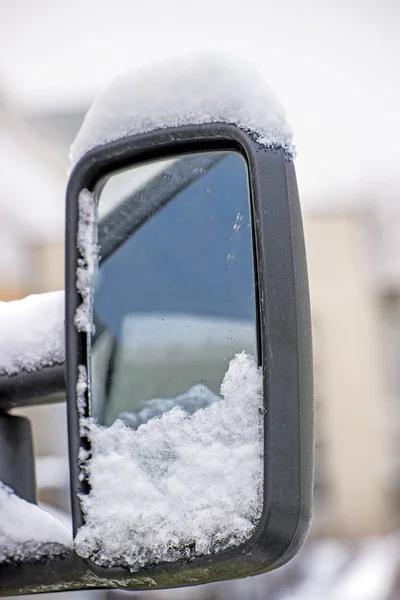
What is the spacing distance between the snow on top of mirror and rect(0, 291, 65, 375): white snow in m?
0.17

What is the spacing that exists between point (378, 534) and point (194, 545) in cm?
1496

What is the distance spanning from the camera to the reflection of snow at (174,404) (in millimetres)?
572

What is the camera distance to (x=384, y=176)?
46.6 feet

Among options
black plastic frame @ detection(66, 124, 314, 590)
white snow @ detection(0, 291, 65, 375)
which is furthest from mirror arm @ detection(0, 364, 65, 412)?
black plastic frame @ detection(66, 124, 314, 590)

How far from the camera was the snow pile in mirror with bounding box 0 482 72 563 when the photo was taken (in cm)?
65

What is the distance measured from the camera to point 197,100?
55 cm

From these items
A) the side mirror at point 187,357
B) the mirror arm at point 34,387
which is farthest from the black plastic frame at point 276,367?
the mirror arm at point 34,387

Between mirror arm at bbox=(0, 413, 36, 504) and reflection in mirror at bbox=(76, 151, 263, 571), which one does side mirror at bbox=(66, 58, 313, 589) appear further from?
mirror arm at bbox=(0, 413, 36, 504)

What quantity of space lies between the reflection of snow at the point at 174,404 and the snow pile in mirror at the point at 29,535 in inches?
5.1

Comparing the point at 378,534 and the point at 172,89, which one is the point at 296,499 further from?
the point at 378,534

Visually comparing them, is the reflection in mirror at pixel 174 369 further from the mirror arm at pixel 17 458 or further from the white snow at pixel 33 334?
the mirror arm at pixel 17 458

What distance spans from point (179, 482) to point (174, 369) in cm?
10

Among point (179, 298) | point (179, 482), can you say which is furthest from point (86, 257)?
point (179, 482)

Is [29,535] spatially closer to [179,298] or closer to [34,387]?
[34,387]
